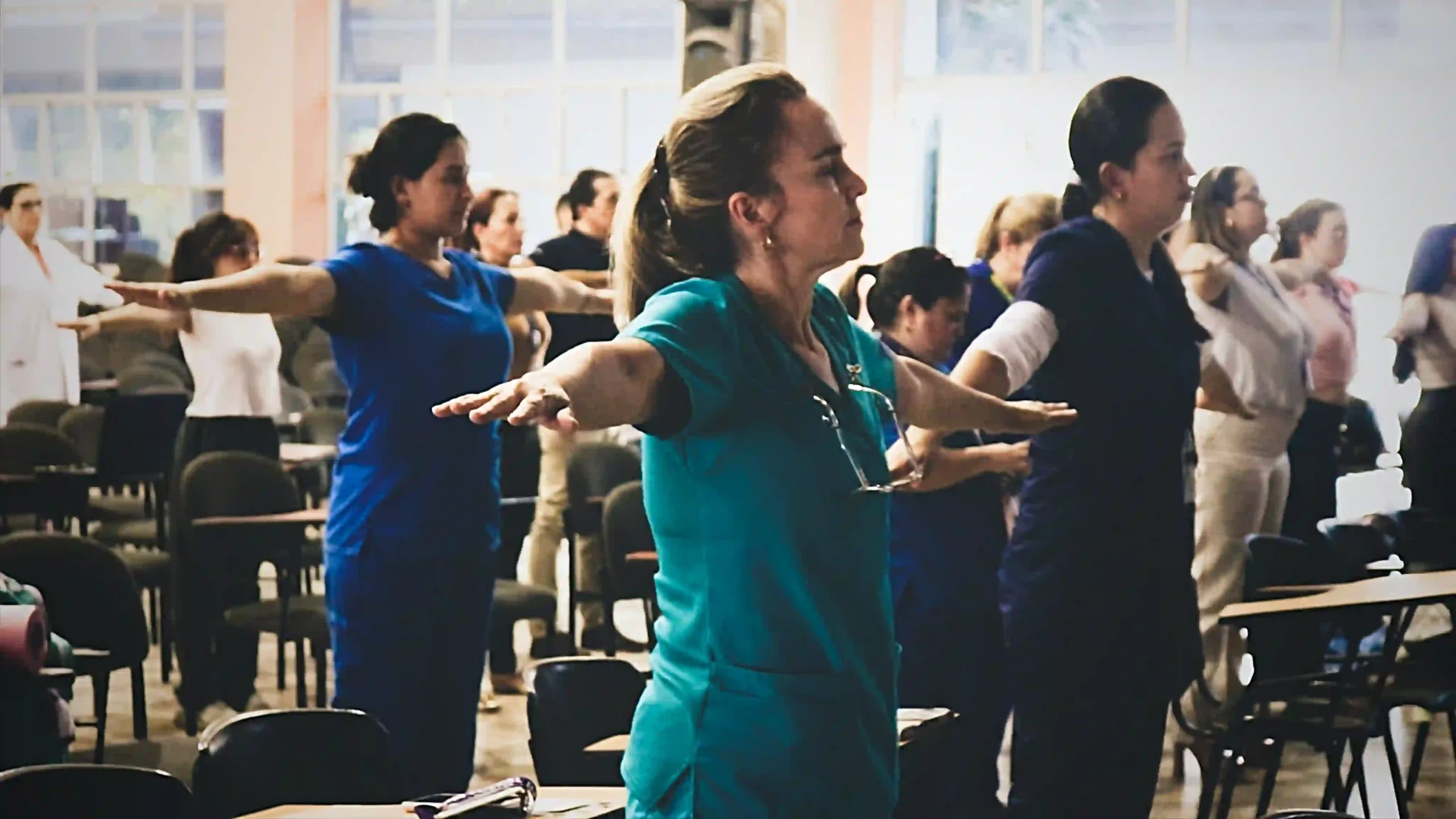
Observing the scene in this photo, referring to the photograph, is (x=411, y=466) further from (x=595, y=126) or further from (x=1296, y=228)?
(x=595, y=126)

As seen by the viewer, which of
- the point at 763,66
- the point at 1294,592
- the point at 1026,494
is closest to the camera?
the point at 763,66

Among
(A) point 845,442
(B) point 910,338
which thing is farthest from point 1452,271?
(A) point 845,442

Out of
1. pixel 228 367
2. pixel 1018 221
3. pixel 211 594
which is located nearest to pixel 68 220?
pixel 228 367

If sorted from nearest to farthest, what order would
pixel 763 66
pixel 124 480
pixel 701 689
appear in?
1. pixel 701 689
2. pixel 763 66
3. pixel 124 480

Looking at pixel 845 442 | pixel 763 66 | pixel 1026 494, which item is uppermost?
pixel 763 66

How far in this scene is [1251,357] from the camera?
573 cm

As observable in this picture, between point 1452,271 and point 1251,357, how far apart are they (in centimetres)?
64

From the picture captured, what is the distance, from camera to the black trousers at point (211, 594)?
5988 mm

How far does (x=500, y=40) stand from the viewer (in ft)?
33.6

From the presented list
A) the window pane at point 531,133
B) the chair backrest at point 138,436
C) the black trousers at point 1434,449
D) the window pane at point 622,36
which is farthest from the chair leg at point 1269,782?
the window pane at point 531,133

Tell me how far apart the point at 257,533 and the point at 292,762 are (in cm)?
290

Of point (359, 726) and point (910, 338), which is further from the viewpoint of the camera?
point (910, 338)

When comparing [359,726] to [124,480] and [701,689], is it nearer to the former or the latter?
[701,689]

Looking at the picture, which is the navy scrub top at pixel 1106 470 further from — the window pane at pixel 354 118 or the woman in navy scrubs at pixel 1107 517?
the window pane at pixel 354 118
